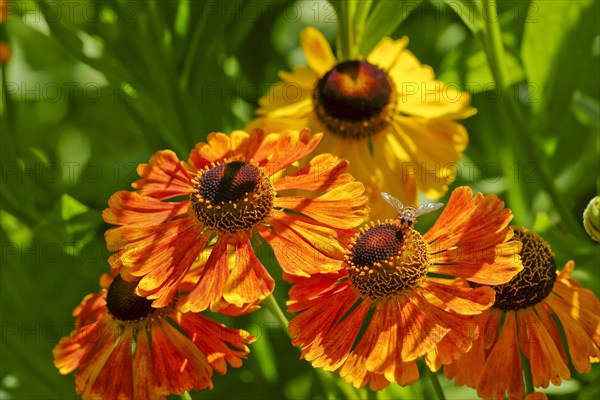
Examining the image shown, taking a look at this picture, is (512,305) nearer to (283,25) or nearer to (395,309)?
(395,309)

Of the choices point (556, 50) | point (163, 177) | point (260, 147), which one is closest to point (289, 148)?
point (260, 147)

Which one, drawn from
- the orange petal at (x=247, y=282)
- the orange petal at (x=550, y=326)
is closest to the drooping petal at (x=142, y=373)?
the orange petal at (x=247, y=282)

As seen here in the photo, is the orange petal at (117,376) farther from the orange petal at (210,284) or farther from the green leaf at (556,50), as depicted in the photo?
the green leaf at (556,50)

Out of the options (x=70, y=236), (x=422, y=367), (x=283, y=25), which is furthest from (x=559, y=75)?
(x=70, y=236)

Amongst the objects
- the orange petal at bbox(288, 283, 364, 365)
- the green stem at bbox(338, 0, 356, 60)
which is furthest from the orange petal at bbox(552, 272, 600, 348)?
the green stem at bbox(338, 0, 356, 60)

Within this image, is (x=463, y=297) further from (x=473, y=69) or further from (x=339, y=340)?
(x=473, y=69)

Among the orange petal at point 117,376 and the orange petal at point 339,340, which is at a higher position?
the orange petal at point 339,340
